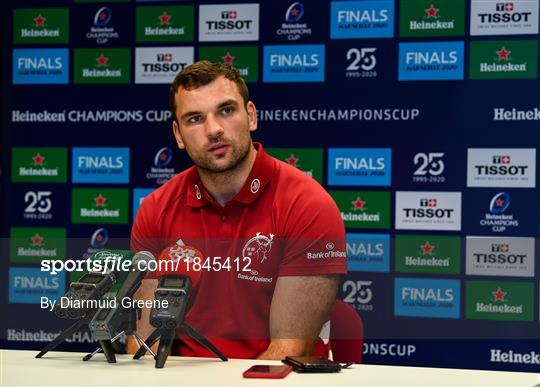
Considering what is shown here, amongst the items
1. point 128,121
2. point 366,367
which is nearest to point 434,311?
point 128,121

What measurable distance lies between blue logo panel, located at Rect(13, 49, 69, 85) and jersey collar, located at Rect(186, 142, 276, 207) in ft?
5.55

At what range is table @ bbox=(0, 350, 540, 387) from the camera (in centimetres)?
143

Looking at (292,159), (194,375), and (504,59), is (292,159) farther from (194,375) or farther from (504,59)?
(194,375)

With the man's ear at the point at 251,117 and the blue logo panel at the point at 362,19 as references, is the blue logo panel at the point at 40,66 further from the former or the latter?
the man's ear at the point at 251,117

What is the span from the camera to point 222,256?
2266 millimetres

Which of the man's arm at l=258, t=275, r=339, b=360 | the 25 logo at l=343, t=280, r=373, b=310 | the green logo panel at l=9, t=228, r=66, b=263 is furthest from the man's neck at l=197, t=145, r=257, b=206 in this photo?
the green logo panel at l=9, t=228, r=66, b=263

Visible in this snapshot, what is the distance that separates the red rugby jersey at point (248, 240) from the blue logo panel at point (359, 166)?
1.19 meters

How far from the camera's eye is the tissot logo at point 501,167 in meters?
3.38

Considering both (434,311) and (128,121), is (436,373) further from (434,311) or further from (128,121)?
(128,121)

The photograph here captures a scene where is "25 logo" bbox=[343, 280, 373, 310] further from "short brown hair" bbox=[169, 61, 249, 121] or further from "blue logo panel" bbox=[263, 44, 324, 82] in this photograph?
"short brown hair" bbox=[169, 61, 249, 121]

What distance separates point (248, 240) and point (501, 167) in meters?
1.58

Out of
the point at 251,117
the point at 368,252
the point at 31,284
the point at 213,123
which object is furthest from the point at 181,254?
the point at 31,284

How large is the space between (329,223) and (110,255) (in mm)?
898

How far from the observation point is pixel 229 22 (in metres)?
3.67
